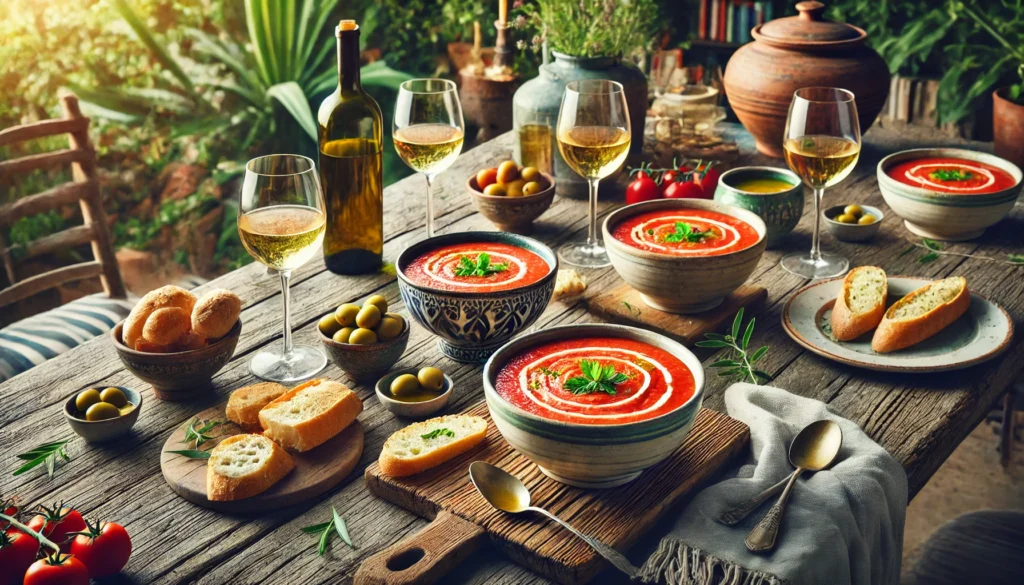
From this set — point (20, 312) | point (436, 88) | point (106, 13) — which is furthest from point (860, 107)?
point (106, 13)

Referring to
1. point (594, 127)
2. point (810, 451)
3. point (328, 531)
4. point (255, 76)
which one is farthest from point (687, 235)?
point (255, 76)

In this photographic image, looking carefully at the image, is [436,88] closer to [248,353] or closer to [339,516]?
[248,353]

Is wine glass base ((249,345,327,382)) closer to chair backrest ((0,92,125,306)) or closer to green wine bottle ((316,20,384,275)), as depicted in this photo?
green wine bottle ((316,20,384,275))

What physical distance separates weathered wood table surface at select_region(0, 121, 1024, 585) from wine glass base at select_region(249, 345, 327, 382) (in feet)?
0.09

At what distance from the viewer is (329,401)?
1424 mm

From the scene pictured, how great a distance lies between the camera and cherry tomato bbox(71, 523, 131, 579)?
1150 mm

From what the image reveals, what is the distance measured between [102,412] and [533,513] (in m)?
0.64

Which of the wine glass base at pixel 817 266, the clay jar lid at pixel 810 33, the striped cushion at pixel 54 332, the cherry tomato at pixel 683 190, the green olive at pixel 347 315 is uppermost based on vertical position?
the clay jar lid at pixel 810 33

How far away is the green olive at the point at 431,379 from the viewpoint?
152 cm

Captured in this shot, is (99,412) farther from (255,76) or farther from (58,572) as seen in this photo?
(255,76)

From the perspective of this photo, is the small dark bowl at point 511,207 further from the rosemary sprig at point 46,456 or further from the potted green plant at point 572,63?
the rosemary sprig at point 46,456

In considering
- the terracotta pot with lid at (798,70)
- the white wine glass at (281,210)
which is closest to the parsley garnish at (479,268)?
the white wine glass at (281,210)

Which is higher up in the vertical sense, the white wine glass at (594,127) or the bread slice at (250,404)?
the white wine glass at (594,127)

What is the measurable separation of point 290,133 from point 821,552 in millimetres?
4109
